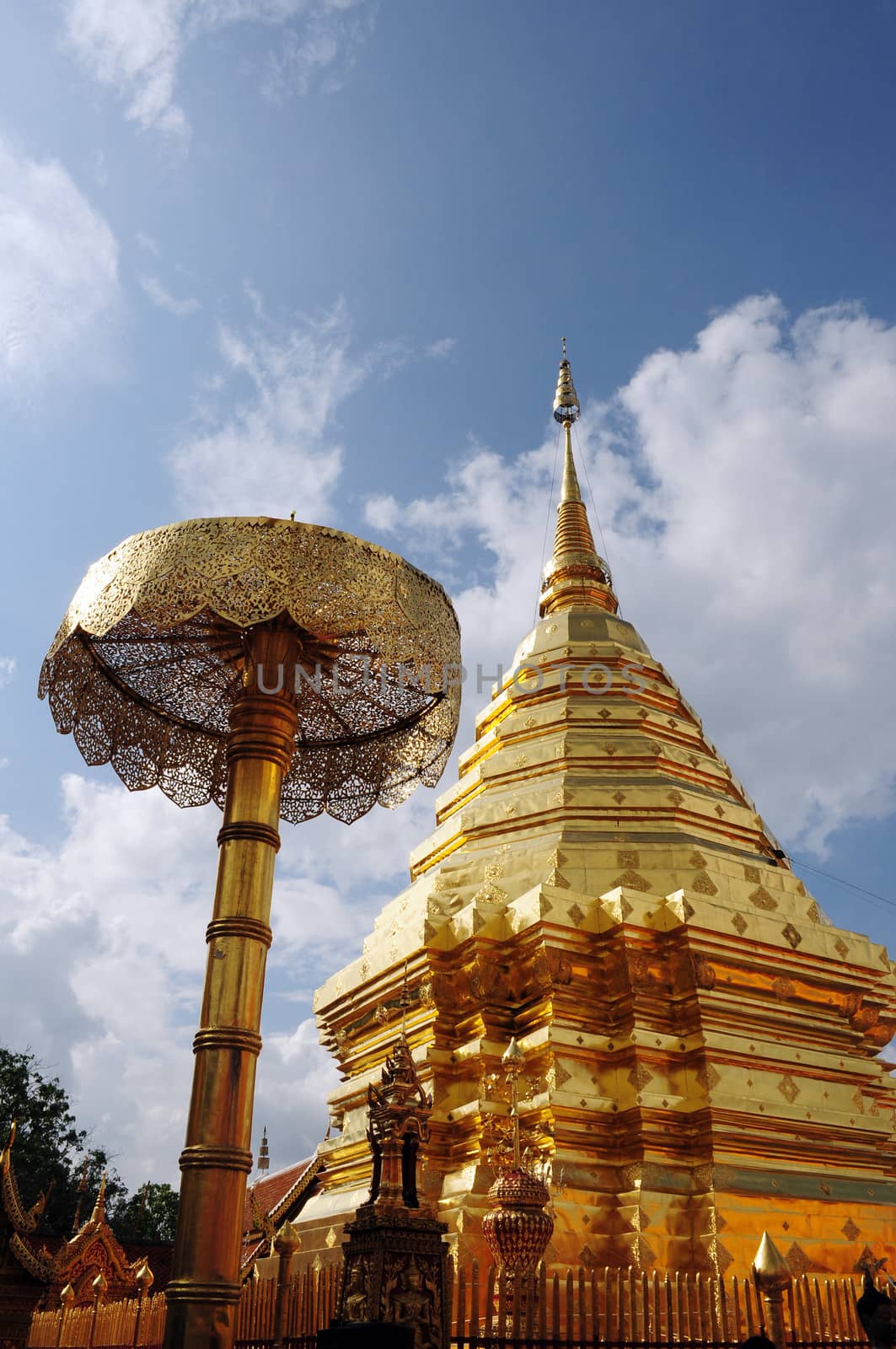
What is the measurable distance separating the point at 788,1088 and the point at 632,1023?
69.1 inches

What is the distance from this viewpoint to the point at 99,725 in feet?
26.9

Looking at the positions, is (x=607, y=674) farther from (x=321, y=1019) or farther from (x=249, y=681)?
(x=249, y=681)

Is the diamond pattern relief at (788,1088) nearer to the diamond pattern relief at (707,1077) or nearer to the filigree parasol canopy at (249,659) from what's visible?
the diamond pattern relief at (707,1077)

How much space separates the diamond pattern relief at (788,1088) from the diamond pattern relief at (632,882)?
7.91ft

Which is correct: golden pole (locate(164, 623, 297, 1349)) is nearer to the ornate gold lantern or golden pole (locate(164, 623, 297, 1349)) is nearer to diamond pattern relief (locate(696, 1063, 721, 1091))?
the ornate gold lantern

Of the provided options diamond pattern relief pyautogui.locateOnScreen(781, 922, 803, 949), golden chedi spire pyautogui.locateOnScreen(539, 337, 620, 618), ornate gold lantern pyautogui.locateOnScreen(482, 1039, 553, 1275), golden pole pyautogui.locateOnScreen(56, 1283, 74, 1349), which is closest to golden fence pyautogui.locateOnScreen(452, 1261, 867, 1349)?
ornate gold lantern pyautogui.locateOnScreen(482, 1039, 553, 1275)

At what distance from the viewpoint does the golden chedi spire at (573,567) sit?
19094 millimetres

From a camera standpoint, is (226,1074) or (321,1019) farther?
(321,1019)

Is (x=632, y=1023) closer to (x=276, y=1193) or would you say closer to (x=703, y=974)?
(x=703, y=974)

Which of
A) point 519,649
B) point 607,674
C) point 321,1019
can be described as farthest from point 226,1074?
point 519,649

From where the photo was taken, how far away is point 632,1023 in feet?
37.3

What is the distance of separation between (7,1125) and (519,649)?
1843 cm

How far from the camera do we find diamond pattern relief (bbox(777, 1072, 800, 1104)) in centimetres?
1138

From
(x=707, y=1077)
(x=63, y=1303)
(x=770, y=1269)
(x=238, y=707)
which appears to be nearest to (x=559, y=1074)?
(x=707, y=1077)
